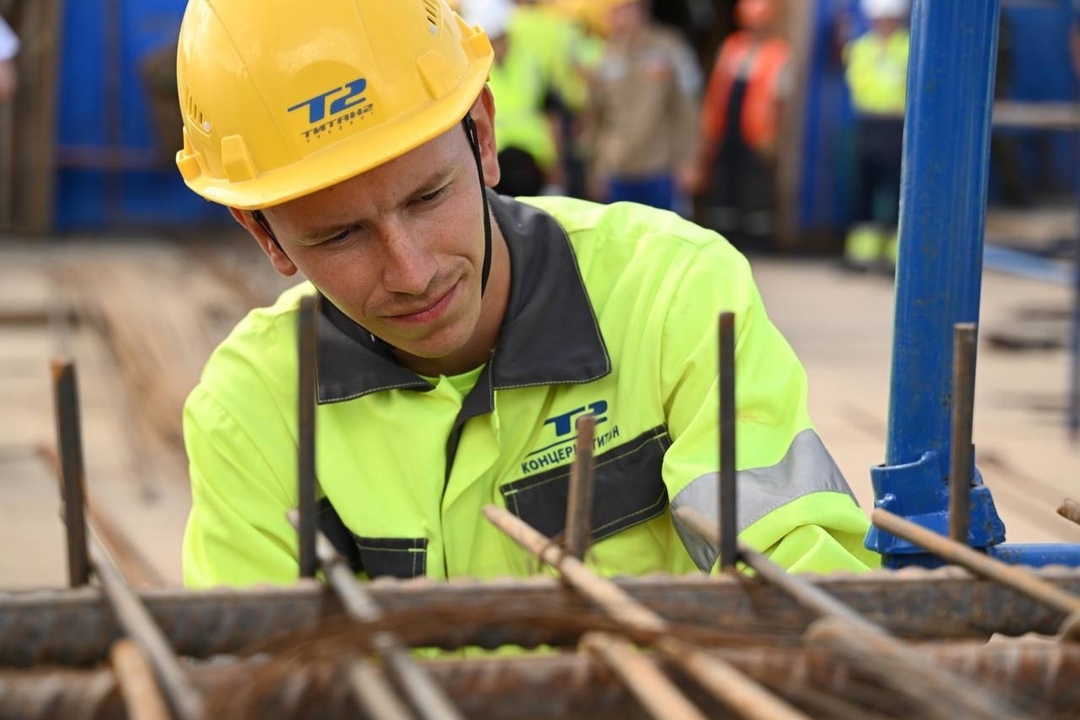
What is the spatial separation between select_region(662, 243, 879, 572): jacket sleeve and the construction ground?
2.03m

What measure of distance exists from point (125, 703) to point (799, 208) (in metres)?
11.7

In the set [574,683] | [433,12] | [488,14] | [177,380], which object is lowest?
[177,380]

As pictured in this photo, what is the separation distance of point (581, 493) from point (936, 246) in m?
0.80

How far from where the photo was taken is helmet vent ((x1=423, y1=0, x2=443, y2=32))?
7.71 ft

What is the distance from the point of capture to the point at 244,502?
2.41 m

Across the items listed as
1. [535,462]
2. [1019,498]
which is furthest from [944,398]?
[1019,498]

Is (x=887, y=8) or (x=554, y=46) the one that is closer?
(x=554, y=46)

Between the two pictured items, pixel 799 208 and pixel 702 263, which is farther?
pixel 799 208

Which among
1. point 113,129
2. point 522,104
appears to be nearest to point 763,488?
point 522,104

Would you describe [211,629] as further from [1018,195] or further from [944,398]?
[1018,195]

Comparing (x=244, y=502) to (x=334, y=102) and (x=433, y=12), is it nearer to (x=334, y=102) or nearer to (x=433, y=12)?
(x=334, y=102)

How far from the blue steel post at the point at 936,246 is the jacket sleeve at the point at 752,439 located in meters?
0.12

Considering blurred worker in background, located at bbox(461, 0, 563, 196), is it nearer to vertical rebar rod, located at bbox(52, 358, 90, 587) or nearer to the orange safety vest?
the orange safety vest

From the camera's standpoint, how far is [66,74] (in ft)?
41.2
